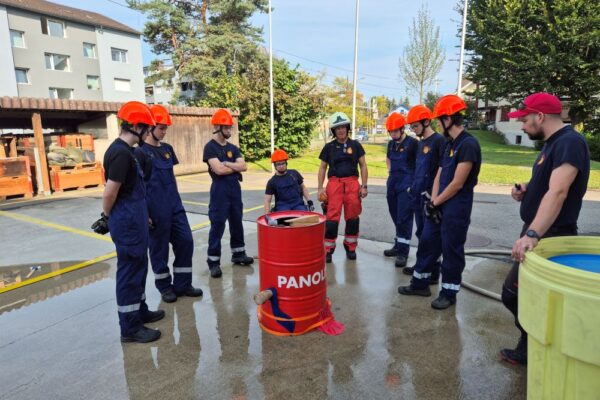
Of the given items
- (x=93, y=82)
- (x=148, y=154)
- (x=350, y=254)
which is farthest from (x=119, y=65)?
(x=350, y=254)

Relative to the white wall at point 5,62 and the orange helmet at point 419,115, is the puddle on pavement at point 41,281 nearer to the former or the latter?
the orange helmet at point 419,115

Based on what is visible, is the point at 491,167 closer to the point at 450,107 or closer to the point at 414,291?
the point at 414,291

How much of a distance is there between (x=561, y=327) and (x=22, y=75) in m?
34.4

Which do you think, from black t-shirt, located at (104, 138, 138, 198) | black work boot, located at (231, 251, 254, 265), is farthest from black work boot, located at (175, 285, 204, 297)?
black t-shirt, located at (104, 138, 138, 198)

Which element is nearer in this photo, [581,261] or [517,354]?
[581,261]

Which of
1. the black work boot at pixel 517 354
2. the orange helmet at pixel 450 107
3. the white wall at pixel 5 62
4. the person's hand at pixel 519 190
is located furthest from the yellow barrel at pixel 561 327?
the white wall at pixel 5 62

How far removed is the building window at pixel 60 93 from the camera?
29312 mm

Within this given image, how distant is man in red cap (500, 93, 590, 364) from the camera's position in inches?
91.0

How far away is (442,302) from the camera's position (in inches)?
143

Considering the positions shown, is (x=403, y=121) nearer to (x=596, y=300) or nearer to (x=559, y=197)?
(x=559, y=197)

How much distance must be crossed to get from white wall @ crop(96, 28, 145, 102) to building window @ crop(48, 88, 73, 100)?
2.75 m

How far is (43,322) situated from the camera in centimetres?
357

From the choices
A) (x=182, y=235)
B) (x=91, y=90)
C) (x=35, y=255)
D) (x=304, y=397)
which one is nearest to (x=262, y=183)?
(x=35, y=255)

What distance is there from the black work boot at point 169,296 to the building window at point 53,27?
3264 centimetres
